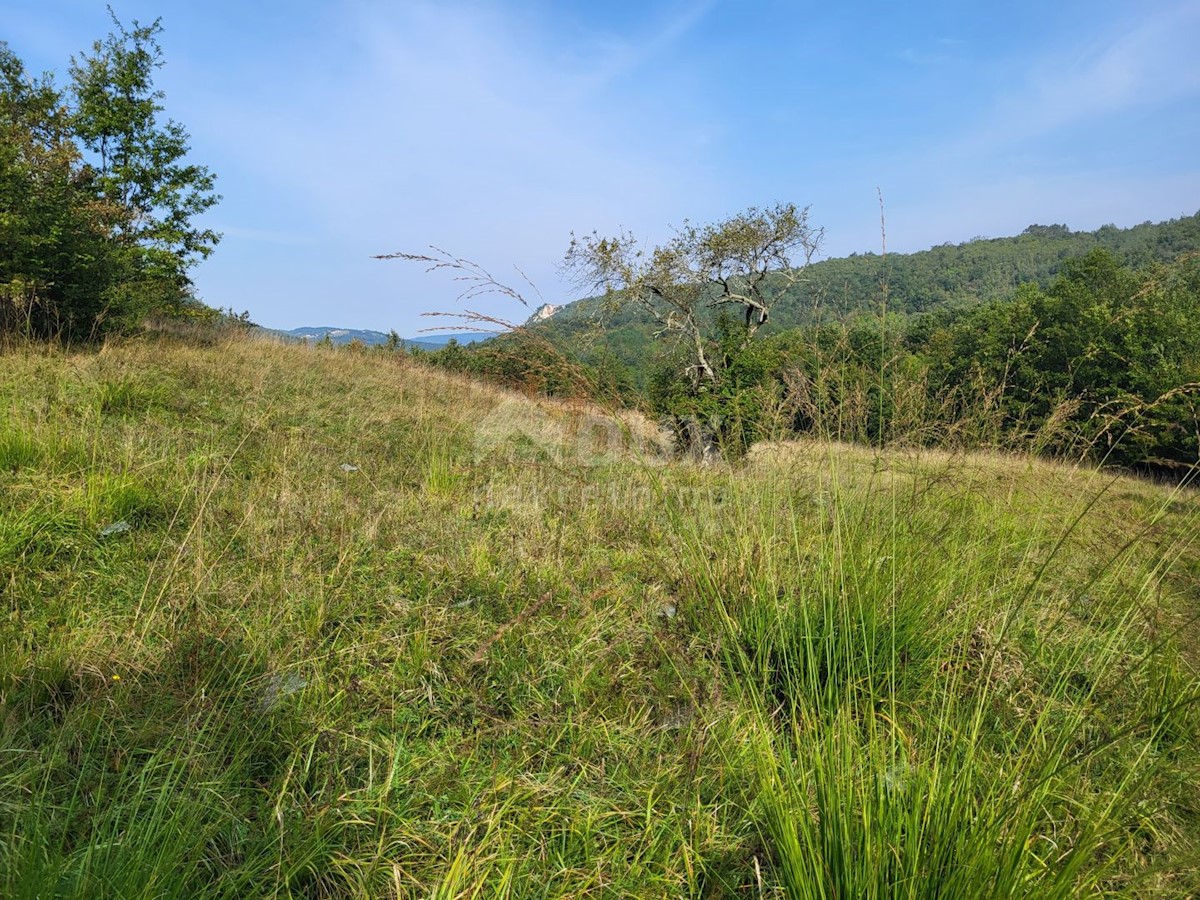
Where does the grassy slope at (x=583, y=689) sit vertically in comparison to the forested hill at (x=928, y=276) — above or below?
below

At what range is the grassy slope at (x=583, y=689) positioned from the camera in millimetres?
1308

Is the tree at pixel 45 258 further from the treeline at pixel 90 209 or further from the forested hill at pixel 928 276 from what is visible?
the forested hill at pixel 928 276

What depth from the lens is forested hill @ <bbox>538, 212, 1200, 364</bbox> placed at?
3018mm

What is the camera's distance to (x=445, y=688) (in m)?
2.22

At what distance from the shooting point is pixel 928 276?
888cm

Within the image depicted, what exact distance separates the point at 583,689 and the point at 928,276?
30.8 feet

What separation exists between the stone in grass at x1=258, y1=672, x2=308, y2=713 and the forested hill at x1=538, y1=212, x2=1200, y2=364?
1899 mm

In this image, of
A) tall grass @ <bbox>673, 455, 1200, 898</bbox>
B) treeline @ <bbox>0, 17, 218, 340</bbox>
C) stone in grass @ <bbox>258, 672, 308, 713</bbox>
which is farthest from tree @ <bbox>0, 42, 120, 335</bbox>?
tall grass @ <bbox>673, 455, 1200, 898</bbox>

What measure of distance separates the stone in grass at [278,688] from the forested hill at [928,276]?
1.90 meters

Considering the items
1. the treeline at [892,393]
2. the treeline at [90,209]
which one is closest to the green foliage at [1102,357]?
the treeline at [892,393]

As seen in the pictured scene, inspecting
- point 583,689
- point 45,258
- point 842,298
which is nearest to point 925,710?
point 583,689

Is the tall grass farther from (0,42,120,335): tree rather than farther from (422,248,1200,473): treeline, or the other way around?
(0,42,120,335): tree

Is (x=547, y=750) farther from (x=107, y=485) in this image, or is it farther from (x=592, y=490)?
(x=107, y=485)

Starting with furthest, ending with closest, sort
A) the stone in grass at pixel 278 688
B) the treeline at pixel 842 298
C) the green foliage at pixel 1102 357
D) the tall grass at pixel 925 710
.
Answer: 1. the treeline at pixel 842 298
2. the green foliage at pixel 1102 357
3. the stone in grass at pixel 278 688
4. the tall grass at pixel 925 710
